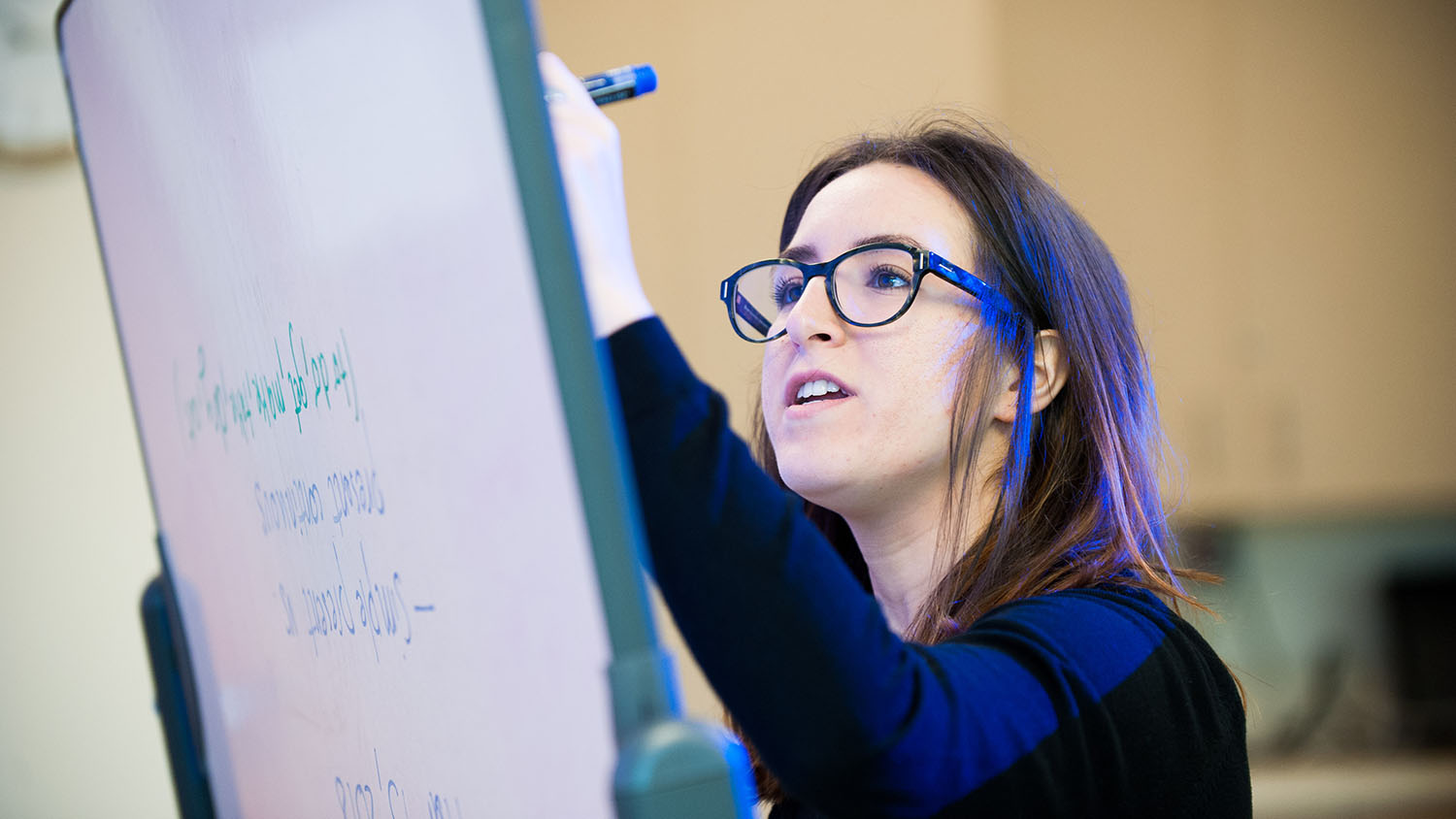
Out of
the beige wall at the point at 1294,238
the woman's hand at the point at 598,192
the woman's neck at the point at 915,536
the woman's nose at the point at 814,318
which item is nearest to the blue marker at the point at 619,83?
the woman's hand at the point at 598,192

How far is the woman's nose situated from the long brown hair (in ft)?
0.38

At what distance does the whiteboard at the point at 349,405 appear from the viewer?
17.3 inches

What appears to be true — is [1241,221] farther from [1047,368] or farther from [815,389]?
[815,389]

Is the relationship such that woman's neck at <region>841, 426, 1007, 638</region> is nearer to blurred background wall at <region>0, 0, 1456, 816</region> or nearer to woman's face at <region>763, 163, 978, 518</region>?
woman's face at <region>763, 163, 978, 518</region>

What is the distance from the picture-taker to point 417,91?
471 mm

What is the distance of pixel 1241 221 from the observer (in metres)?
2.78

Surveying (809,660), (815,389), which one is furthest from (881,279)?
(809,660)

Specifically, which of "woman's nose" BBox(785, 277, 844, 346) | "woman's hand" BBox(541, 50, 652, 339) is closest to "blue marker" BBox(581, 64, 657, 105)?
"woman's hand" BBox(541, 50, 652, 339)

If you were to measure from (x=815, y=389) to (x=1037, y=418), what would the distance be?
0.24 m

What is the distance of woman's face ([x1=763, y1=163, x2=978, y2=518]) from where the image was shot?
0.91 metres

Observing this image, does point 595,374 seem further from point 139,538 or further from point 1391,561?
point 1391,561

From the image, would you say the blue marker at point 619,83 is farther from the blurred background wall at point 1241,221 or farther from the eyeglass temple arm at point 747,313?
the blurred background wall at point 1241,221

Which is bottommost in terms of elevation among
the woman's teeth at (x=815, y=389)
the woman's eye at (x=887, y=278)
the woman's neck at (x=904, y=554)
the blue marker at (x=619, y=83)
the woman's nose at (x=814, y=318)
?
the woman's neck at (x=904, y=554)

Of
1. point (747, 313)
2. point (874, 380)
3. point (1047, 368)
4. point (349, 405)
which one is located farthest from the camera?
point (747, 313)
